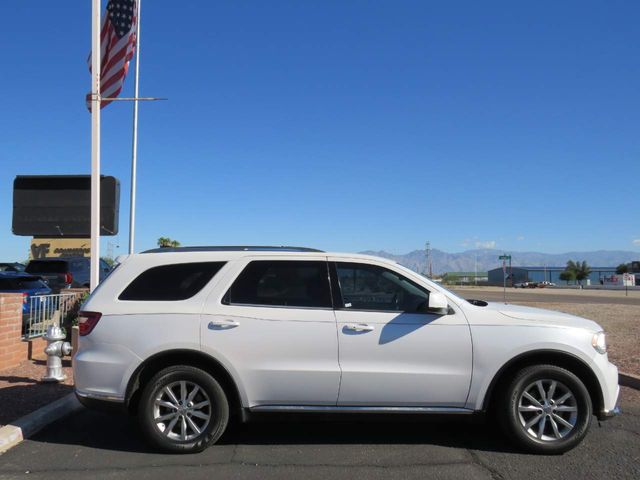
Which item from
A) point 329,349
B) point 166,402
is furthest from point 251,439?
point 329,349

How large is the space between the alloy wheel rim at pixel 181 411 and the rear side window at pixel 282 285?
0.85 m

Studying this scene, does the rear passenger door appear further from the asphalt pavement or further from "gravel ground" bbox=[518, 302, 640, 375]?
"gravel ground" bbox=[518, 302, 640, 375]

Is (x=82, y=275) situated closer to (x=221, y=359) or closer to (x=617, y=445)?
(x=221, y=359)

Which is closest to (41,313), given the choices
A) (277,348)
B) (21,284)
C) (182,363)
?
(21,284)

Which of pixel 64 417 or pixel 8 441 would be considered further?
pixel 64 417

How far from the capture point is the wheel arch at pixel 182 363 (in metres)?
4.94

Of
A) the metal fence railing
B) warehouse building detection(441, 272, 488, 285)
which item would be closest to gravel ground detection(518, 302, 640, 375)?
the metal fence railing

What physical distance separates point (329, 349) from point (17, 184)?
17.5 m

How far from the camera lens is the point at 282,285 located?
5.23 m

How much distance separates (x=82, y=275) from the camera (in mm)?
15617

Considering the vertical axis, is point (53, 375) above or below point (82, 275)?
below

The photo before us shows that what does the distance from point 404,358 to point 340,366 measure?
0.56 metres

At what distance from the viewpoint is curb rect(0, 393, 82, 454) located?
5.13 meters

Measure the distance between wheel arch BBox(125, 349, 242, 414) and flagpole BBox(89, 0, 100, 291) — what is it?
4622 mm
